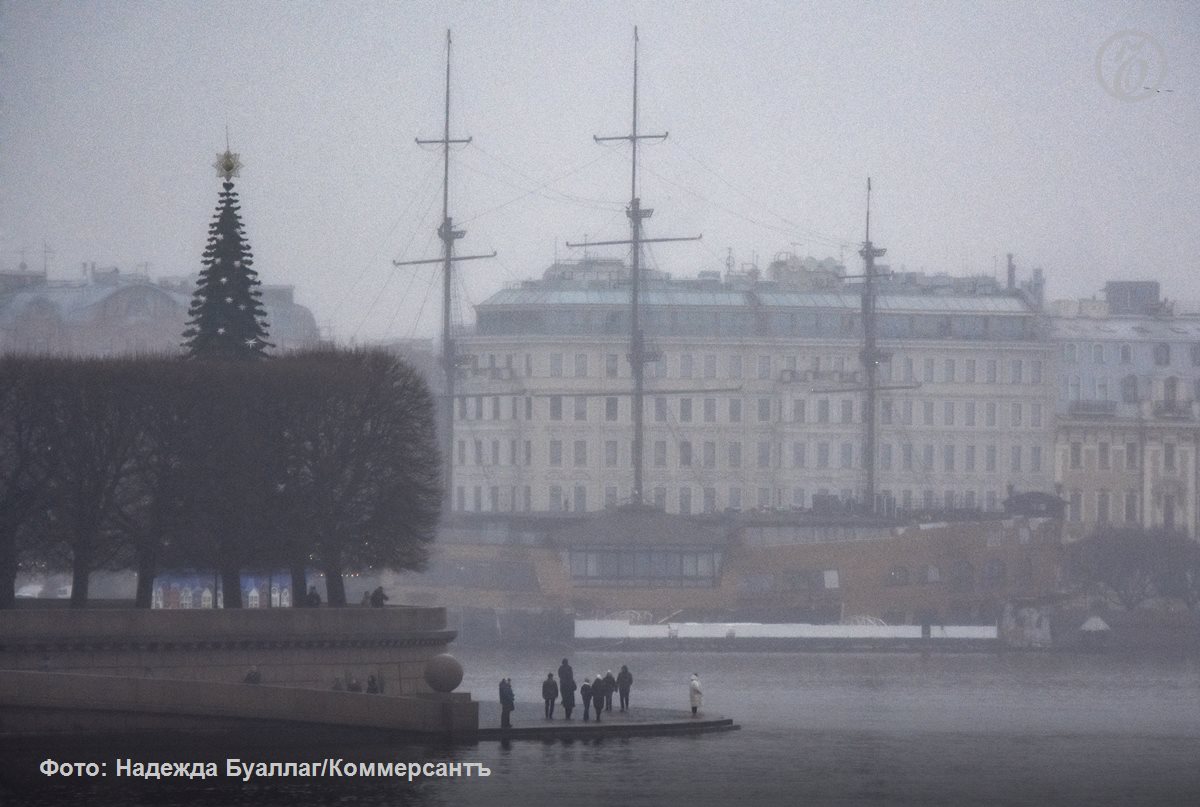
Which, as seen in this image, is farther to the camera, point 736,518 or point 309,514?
point 736,518

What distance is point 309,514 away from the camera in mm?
53250

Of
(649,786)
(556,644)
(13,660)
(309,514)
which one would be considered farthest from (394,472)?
(556,644)

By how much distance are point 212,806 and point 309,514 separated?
17074 mm

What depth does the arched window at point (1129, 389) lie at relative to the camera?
130 m

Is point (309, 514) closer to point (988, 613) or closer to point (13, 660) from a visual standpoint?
point (13, 660)

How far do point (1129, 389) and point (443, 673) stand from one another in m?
86.4

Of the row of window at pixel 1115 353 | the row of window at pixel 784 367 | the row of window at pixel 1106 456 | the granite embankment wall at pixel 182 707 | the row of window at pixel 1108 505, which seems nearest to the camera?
the granite embankment wall at pixel 182 707

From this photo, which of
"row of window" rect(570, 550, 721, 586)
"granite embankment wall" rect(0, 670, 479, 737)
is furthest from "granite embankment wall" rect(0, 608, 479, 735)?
"row of window" rect(570, 550, 721, 586)

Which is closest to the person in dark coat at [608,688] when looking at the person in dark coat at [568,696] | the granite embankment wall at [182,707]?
the person in dark coat at [568,696]

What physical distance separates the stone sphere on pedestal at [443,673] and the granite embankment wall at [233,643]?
1.93 m

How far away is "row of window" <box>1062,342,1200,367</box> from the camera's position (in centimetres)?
13050

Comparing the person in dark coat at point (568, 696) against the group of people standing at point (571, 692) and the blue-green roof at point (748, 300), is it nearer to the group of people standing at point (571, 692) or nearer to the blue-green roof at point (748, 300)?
the group of people standing at point (571, 692)

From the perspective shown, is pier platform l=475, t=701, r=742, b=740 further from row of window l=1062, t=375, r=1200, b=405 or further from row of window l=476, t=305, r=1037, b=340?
row of window l=1062, t=375, r=1200, b=405

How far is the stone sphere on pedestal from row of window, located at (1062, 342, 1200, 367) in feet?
280
